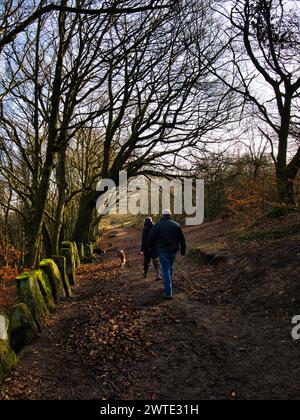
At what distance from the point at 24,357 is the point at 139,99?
35.3 ft

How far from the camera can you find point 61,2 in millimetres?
8555

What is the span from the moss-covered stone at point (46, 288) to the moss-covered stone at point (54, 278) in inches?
5.4

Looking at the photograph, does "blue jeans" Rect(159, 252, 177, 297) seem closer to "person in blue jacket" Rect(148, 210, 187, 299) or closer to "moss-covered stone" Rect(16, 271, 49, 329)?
"person in blue jacket" Rect(148, 210, 187, 299)

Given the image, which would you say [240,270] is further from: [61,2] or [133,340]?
[61,2]

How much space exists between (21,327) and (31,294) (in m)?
0.86

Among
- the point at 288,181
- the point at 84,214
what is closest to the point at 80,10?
the point at 288,181

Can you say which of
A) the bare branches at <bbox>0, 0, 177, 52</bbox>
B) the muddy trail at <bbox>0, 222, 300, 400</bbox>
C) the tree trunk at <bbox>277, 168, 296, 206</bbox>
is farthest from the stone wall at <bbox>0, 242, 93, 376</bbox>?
the tree trunk at <bbox>277, 168, 296, 206</bbox>

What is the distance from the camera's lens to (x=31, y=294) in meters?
5.99

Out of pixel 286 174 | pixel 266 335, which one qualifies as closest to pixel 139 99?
pixel 286 174

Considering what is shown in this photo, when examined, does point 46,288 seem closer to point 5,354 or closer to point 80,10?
point 5,354

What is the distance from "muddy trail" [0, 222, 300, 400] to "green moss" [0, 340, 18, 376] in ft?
0.43

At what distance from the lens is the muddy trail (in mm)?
3895

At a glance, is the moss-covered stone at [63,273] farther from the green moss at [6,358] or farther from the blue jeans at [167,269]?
the green moss at [6,358]
